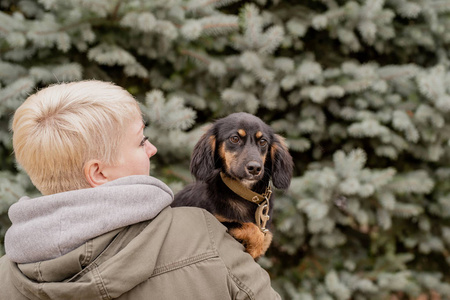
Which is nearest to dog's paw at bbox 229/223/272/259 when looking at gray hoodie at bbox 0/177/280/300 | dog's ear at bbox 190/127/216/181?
dog's ear at bbox 190/127/216/181

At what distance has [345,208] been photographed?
2777 millimetres

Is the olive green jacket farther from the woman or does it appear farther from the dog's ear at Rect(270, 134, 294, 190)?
the dog's ear at Rect(270, 134, 294, 190)

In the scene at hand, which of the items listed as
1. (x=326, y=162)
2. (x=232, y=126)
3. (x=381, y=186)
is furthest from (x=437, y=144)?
(x=232, y=126)

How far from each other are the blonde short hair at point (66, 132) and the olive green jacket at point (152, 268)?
0.24m

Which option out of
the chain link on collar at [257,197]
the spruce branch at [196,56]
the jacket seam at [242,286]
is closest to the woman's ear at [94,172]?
the jacket seam at [242,286]

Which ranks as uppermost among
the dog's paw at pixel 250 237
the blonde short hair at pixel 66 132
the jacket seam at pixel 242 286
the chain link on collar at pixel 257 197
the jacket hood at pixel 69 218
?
the blonde short hair at pixel 66 132

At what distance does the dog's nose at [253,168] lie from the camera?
6.13 feet

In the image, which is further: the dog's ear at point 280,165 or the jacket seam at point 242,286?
the dog's ear at point 280,165

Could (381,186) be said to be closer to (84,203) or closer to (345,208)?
(345,208)

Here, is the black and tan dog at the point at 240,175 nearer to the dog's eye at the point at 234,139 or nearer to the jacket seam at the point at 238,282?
the dog's eye at the point at 234,139

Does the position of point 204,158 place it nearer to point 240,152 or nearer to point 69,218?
point 240,152

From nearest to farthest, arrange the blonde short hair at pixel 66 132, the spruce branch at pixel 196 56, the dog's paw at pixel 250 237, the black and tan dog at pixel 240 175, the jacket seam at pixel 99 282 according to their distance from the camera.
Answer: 1. the jacket seam at pixel 99 282
2. the blonde short hair at pixel 66 132
3. the dog's paw at pixel 250 237
4. the black and tan dog at pixel 240 175
5. the spruce branch at pixel 196 56

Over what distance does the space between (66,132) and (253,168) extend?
1.02 m

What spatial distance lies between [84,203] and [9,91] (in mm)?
1581
